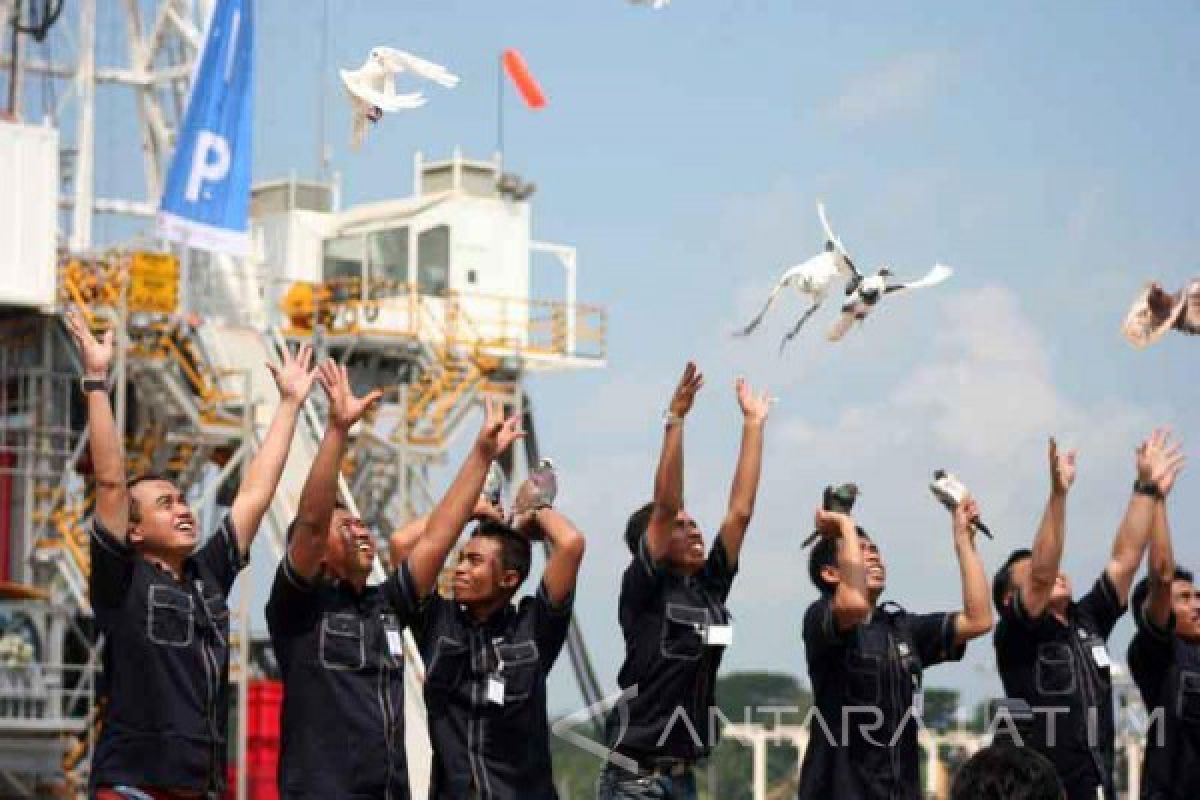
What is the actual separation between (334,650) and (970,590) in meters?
3.39

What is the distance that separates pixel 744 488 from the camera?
11.8 meters

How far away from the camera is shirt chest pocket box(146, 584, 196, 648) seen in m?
9.66

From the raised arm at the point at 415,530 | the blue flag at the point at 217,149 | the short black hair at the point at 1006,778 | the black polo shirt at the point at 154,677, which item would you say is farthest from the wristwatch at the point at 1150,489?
the blue flag at the point at 217,149

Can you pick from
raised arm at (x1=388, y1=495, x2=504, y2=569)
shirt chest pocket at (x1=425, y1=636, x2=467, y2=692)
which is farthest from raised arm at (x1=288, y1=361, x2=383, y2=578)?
raised arm at (x1=388, y1=495, x2=504, y2=569)

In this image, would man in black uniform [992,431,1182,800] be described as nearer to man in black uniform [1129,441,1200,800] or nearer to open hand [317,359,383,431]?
man in black uniform [1129,441,1200,800]

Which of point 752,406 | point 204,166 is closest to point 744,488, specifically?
point 752,406

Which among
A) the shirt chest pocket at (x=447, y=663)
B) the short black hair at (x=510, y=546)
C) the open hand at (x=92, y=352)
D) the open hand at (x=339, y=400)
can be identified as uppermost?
the open hand at (x=92, y=352)

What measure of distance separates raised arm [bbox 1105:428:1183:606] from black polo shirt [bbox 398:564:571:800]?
344 centimetres

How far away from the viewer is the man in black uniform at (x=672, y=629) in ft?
37.4

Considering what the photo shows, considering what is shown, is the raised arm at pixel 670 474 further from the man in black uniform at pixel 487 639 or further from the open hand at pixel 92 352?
the open hand at pixel 92 352

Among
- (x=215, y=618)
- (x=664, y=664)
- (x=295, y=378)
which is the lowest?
(x=664, y=664)

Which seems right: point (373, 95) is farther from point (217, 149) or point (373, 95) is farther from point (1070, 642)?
point (217, 149)

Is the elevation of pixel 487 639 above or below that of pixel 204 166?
below

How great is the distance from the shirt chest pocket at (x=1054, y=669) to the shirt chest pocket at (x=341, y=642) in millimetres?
3905
